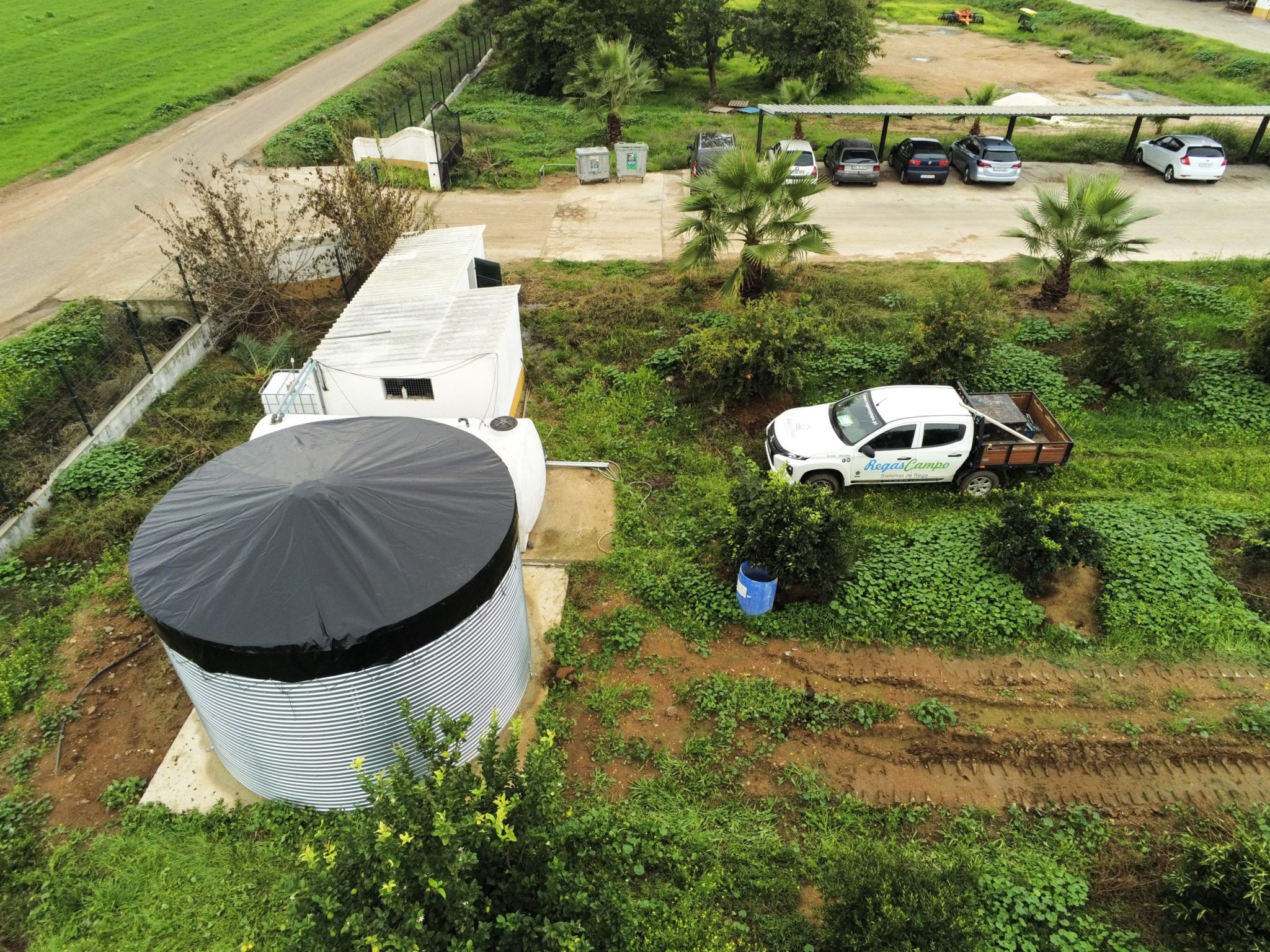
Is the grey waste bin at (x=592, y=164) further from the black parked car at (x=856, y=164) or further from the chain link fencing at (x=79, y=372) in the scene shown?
the chain link fencing at (x=79, y=372)

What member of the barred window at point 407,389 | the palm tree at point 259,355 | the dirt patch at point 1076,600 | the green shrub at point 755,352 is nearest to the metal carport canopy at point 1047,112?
the green shrub at point 755,352

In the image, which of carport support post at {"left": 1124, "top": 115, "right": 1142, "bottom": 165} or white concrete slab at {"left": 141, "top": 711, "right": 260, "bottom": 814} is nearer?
white concrete slab at {"left": 141, "top": 711, "right": 260, "bottom": 814}

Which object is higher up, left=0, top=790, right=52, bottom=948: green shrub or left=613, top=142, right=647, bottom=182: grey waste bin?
left=613, top=142, right=647, bottom=182: grey waste bin

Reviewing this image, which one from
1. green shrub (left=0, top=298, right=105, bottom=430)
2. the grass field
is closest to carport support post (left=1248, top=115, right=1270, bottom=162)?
green shrub (left=0, top=298, right=105, bottom=430)

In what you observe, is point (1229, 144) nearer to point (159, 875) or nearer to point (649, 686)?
point (649, 686)

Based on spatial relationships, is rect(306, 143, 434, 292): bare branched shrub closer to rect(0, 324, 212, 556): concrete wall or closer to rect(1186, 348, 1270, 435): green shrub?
→ rect(0, 324, 212, 556): concrete wall

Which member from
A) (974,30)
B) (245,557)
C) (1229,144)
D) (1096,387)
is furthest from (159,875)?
(974,30)

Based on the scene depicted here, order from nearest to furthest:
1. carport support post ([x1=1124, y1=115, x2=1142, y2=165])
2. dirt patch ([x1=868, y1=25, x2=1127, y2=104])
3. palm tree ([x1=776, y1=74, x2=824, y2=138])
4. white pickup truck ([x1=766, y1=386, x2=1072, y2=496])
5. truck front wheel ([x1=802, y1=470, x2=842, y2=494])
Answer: white pickup truck ([x1=766, y1=386, x2=1072, y2=496]) → truck front wheel ([x1=802, y1=470, x2=842, y2=494]) → carport support post ([x1=1124, y1=115, x2=1142, y2=165]) → palm tree ([x1=776, y1=74, x2=824, y2=138]) → dirt patch ([x1=868, y1=25, x2=1127, y2=104])
